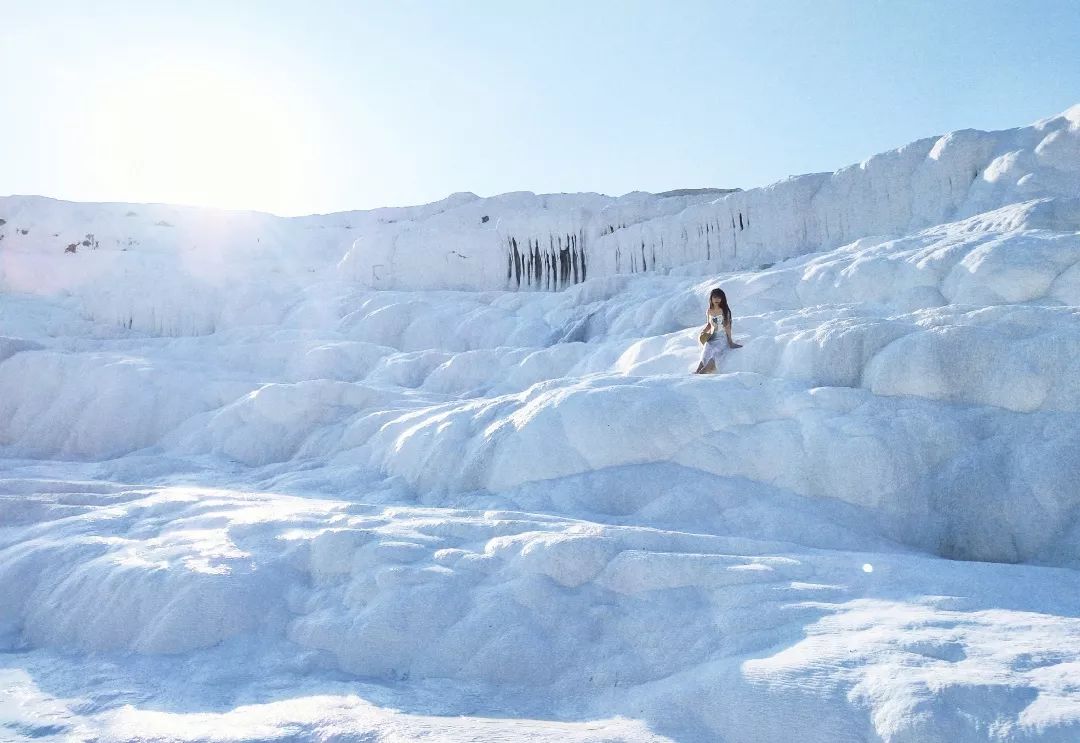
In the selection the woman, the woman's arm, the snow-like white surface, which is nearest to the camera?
the snow-like white surface

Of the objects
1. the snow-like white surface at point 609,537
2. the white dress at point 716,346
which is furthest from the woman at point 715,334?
the snow-like white surface at point 609,537

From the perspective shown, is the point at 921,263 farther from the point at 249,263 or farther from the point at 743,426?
the point at 249,263

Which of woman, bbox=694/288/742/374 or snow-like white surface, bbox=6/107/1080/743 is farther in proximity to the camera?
woman, bbox=694/288/742/374

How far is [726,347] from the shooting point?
7.78 metres

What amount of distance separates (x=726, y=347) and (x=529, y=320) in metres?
11.0

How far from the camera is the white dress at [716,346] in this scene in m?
7.68

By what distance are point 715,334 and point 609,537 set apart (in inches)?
156

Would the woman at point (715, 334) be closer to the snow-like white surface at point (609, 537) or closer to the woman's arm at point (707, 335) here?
the woman's arm at point (707, 335)

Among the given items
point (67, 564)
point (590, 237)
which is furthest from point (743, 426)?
point (590, 237)

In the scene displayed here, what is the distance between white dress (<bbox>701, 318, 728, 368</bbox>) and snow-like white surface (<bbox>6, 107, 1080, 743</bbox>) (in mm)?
200

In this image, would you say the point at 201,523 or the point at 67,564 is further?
the point at 201,523

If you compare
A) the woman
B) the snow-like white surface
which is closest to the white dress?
the woman

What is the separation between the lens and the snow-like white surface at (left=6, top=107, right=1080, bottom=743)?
313cm

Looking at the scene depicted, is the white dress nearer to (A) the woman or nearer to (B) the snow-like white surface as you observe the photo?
(A) the woman
